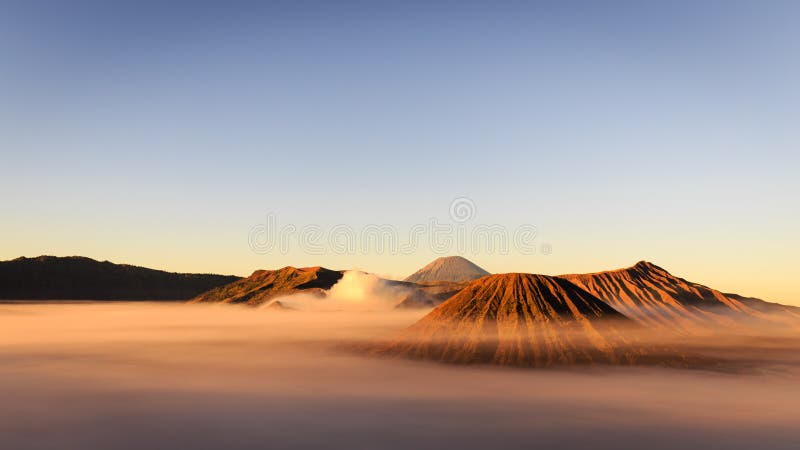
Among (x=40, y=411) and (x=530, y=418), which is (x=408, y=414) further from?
(x=40, y=411)

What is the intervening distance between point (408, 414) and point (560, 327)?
6941cm

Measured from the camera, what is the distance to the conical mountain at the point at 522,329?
168 meters

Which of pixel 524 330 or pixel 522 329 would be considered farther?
pixel 522 329

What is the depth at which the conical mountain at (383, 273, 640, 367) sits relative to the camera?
167875 mm

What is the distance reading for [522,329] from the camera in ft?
563

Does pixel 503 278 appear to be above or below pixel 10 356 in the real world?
above

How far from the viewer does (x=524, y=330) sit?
171 m

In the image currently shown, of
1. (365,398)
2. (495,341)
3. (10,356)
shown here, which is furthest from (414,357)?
(10,356)

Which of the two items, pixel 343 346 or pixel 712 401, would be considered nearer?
pixel 712 401

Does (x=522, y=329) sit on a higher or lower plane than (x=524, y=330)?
higher

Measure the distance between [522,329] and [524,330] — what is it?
1.82 ft

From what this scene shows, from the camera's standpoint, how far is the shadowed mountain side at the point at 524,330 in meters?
168

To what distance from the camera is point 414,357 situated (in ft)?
558

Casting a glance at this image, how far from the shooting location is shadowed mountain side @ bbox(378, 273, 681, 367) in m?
168
